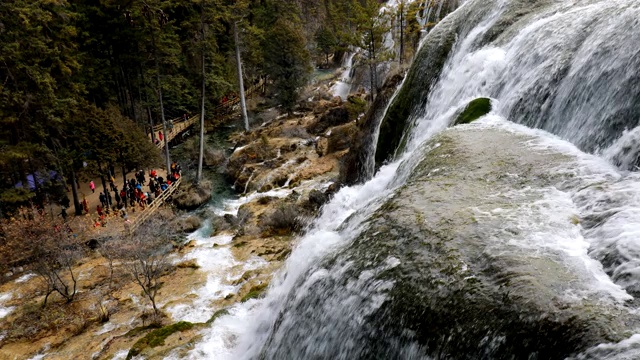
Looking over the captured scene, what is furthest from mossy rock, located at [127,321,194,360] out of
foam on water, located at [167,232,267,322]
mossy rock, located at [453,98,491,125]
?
mossy rock, located at [453,98,491,125]

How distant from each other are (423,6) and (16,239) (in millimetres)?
30958

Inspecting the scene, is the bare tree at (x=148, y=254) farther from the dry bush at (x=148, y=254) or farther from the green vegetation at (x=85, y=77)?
the green vegetation at (x=85, y=77)

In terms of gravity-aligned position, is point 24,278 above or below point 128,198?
below

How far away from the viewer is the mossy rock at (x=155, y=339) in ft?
29.2

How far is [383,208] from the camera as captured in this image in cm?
607

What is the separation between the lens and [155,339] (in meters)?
9.19

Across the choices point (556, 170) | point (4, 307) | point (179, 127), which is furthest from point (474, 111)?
point (179, 127)

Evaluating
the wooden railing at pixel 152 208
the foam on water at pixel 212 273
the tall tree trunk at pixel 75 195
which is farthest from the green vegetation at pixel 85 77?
the foam on water at pixel 212 273

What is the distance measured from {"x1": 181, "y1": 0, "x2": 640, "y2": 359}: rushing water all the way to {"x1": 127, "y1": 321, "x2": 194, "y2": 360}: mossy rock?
2.76 feet

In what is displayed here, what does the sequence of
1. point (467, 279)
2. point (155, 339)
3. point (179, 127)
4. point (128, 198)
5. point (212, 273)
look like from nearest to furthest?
point (467, 279) < point (155, 339) < point (212, 273) < point (128, 198) < point (179, 127)

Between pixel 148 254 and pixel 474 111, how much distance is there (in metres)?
13.6

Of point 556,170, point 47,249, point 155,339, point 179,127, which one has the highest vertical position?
point 556,170

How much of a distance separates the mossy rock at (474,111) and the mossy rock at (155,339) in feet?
27.1

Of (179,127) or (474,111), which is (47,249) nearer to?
(474,111)
